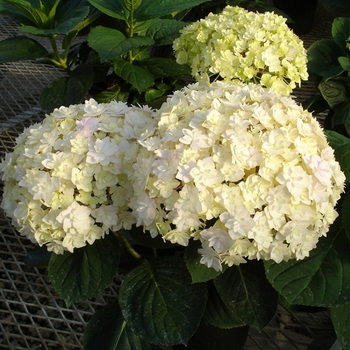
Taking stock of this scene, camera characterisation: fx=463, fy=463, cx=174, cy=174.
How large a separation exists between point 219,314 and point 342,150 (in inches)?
16.2

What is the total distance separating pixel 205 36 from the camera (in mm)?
1183

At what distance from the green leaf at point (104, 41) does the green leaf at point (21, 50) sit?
0.18m

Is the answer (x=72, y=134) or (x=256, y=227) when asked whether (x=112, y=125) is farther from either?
(x=256, y=227)

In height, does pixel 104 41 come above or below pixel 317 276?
above

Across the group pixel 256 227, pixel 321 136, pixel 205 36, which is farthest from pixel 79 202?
pixel 205 36

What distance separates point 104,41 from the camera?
48.0 inches

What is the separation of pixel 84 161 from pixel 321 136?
39 cm

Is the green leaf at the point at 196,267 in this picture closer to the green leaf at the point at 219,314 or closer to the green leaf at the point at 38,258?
the green leaf at the point at 219,314

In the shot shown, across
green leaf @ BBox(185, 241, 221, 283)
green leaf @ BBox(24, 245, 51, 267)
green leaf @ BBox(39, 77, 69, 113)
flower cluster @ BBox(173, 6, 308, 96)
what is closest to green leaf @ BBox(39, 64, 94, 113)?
green leaf @ BBox(39, 77, 69, 113)

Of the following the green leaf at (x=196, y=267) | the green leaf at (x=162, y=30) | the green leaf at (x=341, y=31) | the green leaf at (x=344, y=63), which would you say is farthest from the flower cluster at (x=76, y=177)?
the green leaf at (x=341, y=31)

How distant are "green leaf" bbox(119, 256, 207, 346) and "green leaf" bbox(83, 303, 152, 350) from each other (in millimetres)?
111

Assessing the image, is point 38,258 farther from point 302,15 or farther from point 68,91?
point 302,15

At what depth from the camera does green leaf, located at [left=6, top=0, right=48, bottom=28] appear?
121cm

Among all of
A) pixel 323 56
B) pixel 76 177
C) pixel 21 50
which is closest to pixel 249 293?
pixel 76 177
